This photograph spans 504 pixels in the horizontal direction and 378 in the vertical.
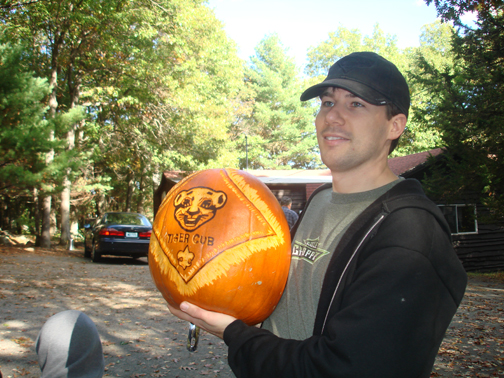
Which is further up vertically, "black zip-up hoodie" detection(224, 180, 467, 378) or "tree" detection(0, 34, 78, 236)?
"tree" detection(0, 34, 78, 236)

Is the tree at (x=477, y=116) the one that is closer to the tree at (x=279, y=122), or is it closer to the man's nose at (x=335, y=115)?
the man's nose at (x=335, y=115)

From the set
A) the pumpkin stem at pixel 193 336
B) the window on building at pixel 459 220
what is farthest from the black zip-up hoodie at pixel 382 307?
the window on building at pixel 459 220

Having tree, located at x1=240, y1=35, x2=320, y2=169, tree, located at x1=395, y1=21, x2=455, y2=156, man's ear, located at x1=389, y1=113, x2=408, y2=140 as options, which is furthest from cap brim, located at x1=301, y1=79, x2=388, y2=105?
tree, located at x1=240, y1=35, x2=320, y2=169

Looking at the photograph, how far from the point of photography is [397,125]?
1.69 meters

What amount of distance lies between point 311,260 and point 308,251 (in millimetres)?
52

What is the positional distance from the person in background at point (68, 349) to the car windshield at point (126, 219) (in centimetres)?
1109

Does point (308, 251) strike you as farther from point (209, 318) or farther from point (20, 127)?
point (20, 127)

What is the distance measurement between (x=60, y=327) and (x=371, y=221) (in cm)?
171

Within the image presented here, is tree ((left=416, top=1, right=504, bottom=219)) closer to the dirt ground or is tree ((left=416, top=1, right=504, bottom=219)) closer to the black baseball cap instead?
the dirt ground

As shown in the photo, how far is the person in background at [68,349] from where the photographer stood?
2.09 metres

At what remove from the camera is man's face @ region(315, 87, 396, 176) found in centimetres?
165

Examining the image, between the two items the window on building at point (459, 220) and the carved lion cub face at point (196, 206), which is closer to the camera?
the carved lion cub face at point (196, 206)

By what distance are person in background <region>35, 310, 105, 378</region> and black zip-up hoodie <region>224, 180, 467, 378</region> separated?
1162mm

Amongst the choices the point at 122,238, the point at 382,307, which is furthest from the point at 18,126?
the point at 382,307
